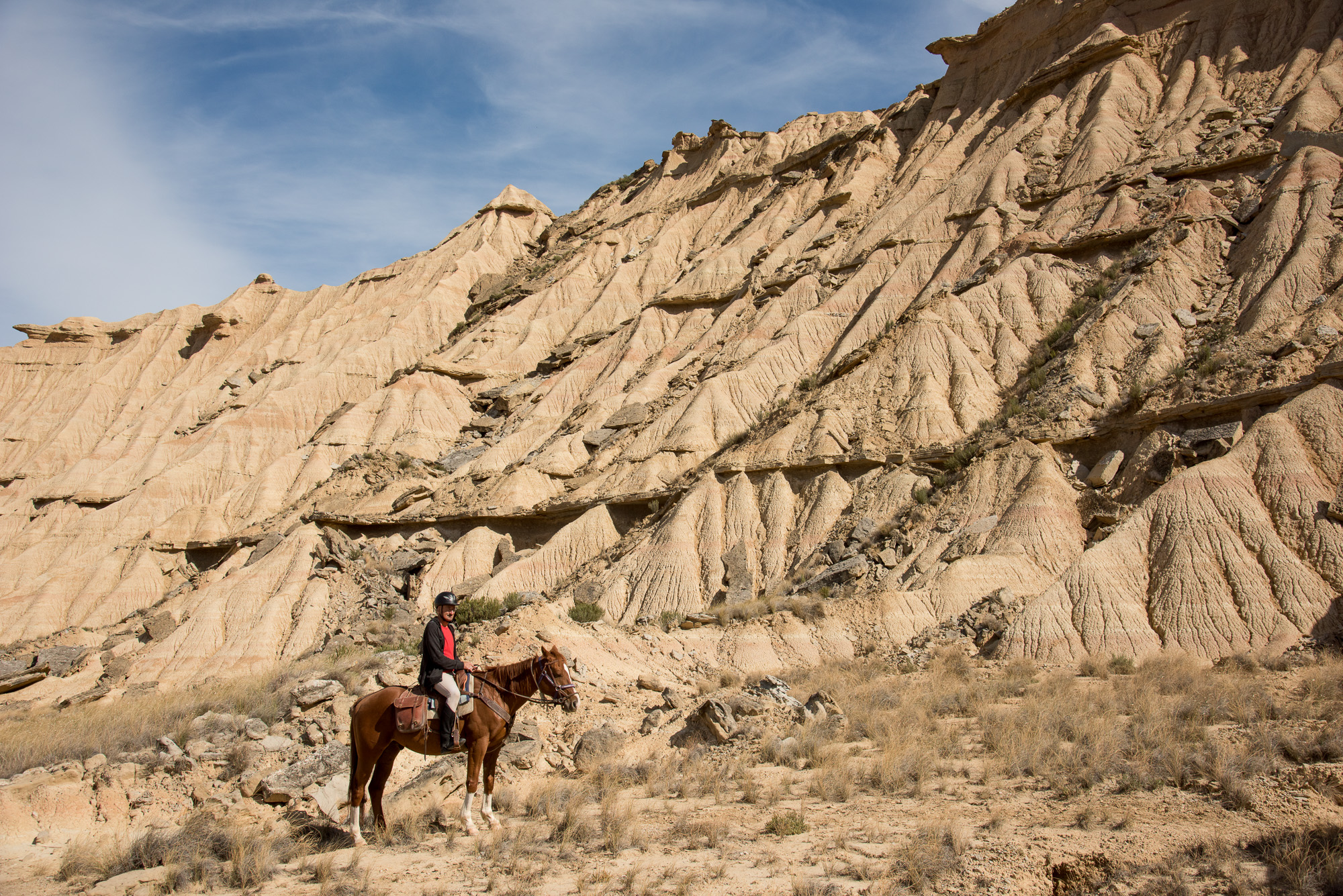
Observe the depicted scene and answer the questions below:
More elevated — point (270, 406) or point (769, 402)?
point (270, 406)

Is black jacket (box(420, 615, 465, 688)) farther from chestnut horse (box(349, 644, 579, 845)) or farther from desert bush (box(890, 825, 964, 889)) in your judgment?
desert bush (box(890, 825, 964, 889))

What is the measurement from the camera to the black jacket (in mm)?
8953

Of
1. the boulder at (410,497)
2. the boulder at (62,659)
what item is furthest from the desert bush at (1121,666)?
the boulder at (62,659)

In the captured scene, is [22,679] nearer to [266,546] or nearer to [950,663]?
[266,546]

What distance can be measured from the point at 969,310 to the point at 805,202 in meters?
21.2

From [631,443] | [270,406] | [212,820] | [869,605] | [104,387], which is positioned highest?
[104,387]

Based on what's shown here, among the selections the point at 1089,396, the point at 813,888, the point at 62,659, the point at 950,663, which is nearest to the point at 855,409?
the point at 1089,396

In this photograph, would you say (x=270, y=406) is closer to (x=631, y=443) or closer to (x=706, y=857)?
(x=631, y=443)

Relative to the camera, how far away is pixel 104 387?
Answer: 6128 centimetres

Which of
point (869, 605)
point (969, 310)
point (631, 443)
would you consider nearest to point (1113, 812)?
point (869, 605)

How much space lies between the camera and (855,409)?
94.9 ft

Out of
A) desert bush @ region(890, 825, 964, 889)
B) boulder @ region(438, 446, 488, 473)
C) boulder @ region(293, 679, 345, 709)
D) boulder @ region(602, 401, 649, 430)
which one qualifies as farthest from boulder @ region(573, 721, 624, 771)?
boulder @ region(438, 446, 488, 473)

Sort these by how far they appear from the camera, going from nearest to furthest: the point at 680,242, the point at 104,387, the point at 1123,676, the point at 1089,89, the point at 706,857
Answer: the point at 706,857 < the point at 1123,676 < the point at 1089,89 < the point at 680,242 < the point at 104,387

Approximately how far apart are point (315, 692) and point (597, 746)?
517cm
